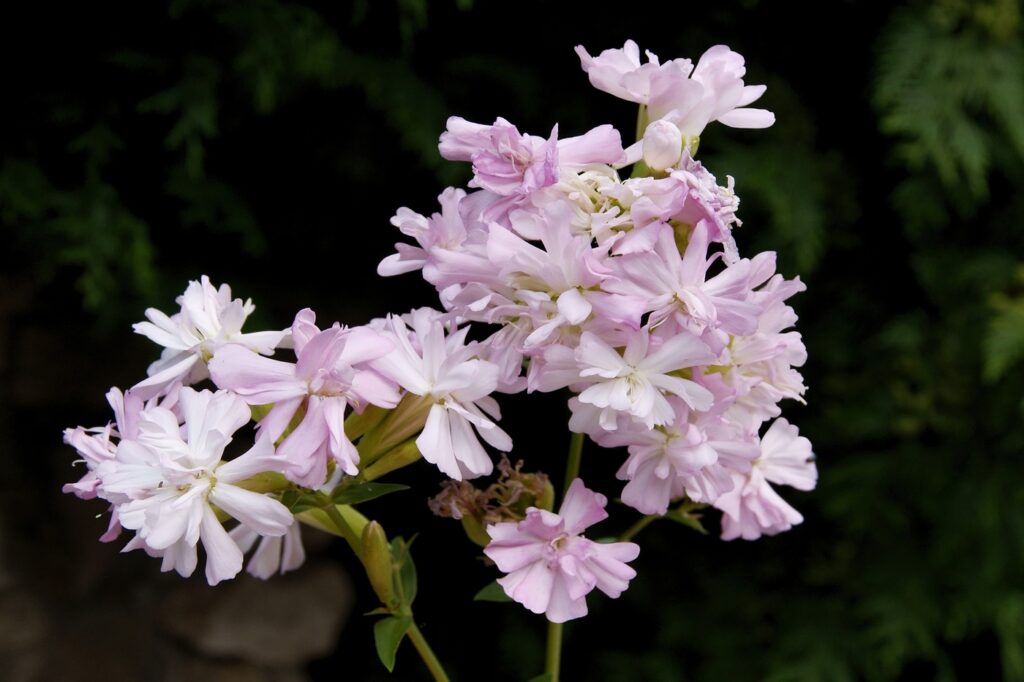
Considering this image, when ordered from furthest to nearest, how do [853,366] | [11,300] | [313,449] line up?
[853,366] → [11,300] → [313,449]

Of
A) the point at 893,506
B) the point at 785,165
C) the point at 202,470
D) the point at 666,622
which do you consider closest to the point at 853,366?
the point at 893,506

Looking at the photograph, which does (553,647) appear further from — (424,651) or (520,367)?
(520,367)

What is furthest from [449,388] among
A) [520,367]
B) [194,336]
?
[194,336]

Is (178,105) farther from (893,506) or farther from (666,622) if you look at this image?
(893,506)

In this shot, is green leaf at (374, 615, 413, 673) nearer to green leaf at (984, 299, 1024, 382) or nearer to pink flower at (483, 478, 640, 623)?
pink flower at (483, 478, 640, 623)

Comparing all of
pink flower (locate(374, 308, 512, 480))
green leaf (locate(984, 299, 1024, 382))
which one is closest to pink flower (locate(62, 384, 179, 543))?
pink flower (locate(374, 308, 512, 480))

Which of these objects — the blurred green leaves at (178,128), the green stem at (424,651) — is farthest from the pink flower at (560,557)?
the blurred green leaves at (178,128)
